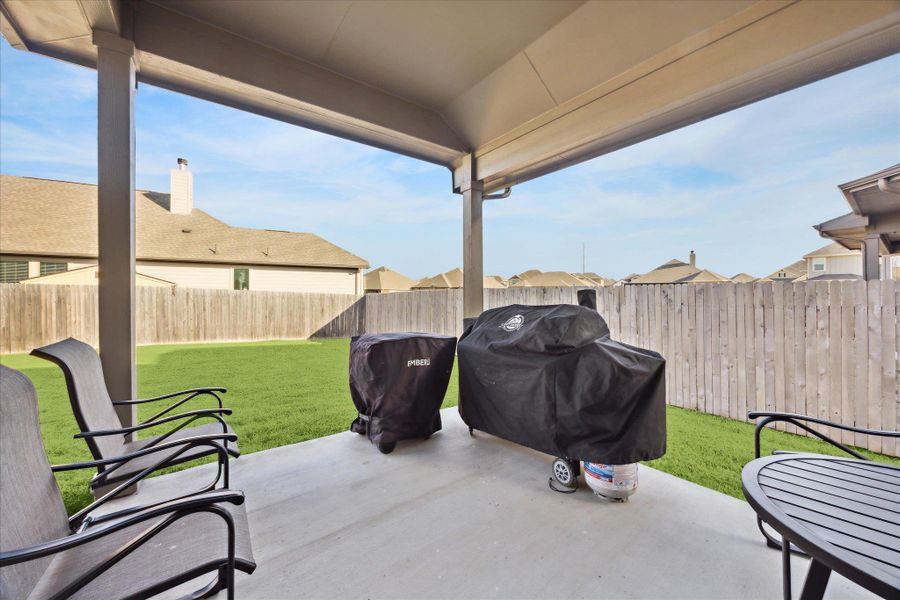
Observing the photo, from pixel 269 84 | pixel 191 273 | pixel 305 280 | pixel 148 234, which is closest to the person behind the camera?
pixel 269 84

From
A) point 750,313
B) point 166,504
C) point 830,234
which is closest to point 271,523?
point 166,504

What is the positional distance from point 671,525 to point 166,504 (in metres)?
2.35

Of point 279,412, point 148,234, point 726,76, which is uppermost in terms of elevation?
point 148,234

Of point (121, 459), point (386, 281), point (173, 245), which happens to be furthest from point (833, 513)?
point (386, 281)

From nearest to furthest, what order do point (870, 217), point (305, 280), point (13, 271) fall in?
point (870, 217), point (13, 271), point (305, 280)

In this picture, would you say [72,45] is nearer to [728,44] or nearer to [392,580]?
[392,580]

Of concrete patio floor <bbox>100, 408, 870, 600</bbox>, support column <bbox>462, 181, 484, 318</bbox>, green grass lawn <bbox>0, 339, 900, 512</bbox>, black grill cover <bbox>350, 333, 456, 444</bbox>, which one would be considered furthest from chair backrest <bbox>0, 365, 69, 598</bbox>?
support column <bbox>462, 181, 484, 318</bbox>

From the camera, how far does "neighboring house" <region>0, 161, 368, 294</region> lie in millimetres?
10156

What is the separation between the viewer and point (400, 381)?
9.94 feet

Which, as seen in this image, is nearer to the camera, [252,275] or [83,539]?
[83,539]

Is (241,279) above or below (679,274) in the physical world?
above

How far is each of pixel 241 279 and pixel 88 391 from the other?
13134 mm

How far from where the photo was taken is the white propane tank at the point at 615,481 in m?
2.22

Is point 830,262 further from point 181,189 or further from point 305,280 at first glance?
point 181,189
